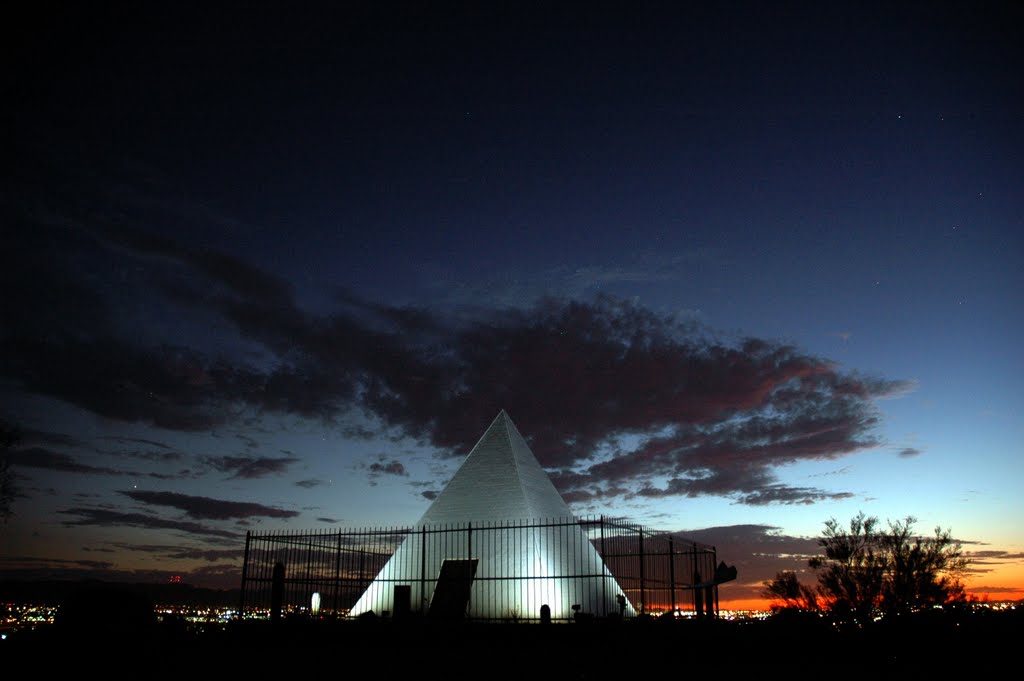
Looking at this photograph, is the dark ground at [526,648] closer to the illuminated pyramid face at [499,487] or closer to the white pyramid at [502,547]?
the white pyramid at [502,547]

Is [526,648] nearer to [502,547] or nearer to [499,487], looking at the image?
[502,547]

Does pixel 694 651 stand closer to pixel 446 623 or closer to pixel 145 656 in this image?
pixel 446 623

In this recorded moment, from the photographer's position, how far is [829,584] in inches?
1197

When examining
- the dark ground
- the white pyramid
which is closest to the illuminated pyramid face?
the white pyramid

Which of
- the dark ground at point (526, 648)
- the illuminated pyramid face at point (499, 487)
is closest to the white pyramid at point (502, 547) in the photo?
the illuminated pyramid face at point (499, 487)

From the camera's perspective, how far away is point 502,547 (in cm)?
2023

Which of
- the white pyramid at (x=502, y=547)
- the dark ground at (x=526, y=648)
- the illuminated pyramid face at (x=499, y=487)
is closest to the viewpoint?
the dark ground at (x=526, y=648)

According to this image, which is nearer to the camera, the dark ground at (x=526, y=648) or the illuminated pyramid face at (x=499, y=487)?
the dark ground at (x=526, y=648)

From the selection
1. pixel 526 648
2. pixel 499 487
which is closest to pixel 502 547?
pixel 499 487

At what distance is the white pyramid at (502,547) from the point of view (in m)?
19.2

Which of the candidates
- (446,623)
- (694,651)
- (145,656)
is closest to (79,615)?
(145,656)

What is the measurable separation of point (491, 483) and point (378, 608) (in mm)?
4645

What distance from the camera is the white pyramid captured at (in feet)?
62.9

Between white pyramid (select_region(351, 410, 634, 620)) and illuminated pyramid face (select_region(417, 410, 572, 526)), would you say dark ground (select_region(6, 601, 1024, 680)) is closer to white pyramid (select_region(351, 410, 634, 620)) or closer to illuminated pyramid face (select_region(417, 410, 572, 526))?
white pyramid (select_region(351, 410, 634, 620))
